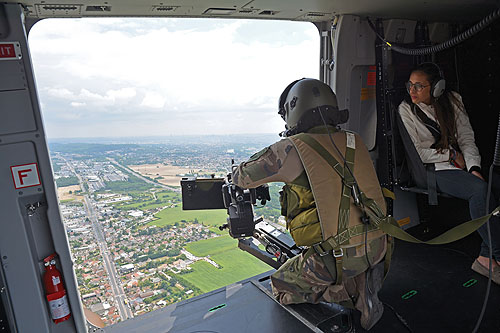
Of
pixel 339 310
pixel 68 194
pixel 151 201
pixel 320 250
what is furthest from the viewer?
pixel 151 201

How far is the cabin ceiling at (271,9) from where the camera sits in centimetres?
238

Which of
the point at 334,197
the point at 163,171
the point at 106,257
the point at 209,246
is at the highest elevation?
the point at 163,171

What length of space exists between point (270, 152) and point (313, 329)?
1.41 meters

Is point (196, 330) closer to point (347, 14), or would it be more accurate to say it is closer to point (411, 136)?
point (411, 136)

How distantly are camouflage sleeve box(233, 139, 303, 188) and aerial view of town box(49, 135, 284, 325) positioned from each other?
10.6 inches

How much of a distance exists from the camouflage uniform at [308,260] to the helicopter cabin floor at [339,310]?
0.18 m

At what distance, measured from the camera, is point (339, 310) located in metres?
2.87

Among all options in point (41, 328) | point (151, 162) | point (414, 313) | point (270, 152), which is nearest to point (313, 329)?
point (414, 313)

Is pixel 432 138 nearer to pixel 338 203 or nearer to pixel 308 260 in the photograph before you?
pixel 338 203

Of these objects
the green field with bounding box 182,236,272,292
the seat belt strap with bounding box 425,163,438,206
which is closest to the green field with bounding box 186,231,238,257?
the green field with bounding box 182,236,272,292

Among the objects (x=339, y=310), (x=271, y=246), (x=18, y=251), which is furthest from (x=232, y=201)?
(x=18, y=251)

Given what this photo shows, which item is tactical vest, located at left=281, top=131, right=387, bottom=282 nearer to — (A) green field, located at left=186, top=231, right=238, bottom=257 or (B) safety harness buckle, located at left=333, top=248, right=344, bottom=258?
(B) safety harness buckle, located at left=333, top=248, right=344, bottom=258

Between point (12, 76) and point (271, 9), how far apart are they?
2047mm

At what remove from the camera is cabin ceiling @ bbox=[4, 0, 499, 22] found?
7.82ft
